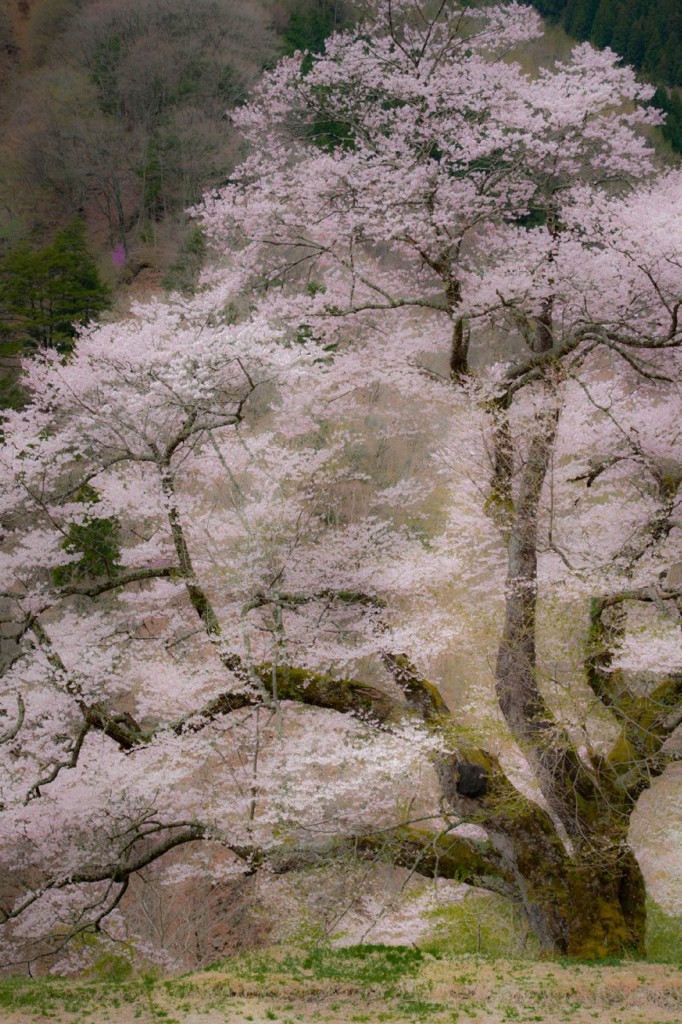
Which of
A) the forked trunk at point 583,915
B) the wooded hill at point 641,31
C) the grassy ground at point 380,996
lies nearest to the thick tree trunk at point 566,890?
the forked trunk at point 583,915

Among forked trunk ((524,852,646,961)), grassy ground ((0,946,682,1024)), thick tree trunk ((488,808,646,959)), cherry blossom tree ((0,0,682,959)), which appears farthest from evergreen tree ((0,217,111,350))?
forked trunk ((524,852,646,961))

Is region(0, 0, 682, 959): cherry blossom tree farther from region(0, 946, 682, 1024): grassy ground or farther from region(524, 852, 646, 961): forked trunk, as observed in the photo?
region(0, 946, 682, 1024): grassy ground

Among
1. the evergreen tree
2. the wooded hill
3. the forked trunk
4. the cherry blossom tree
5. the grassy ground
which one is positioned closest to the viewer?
the grassy ground

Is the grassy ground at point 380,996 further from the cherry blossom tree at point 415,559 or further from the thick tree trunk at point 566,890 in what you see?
the cherry blossom tree at point 415,559

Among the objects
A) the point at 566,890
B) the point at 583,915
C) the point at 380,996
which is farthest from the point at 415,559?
the point at 380,996

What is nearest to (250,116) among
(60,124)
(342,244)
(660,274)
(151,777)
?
(342,244)

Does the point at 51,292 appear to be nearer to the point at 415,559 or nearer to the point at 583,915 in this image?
the point at 415,559
